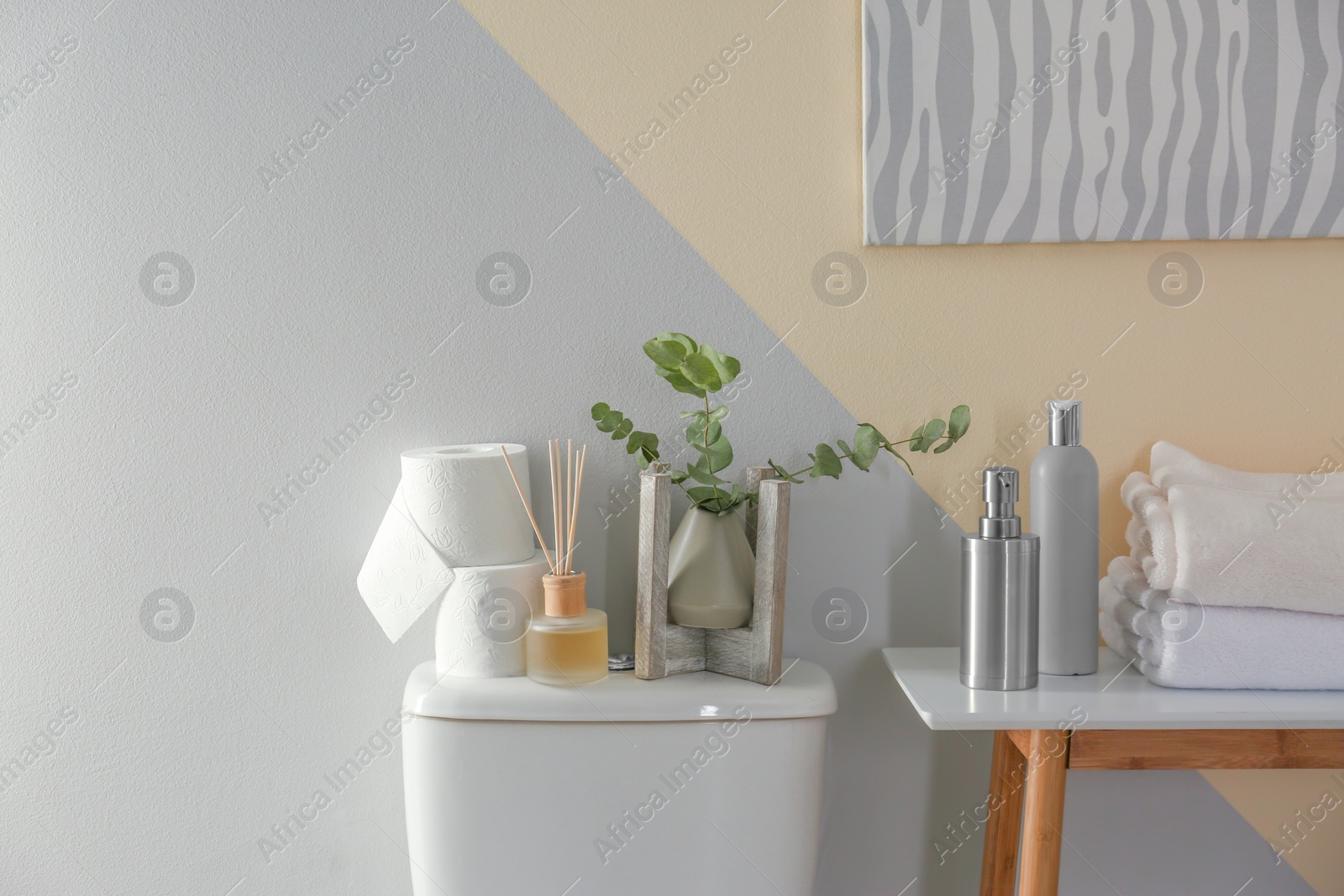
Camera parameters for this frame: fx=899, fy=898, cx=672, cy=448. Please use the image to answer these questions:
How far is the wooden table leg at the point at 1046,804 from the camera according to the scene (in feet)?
2.35

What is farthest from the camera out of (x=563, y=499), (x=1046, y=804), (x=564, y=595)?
(x=563, y=499)

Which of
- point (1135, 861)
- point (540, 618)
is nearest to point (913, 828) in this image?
point (1135, 861)

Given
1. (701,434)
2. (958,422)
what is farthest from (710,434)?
(958,422)

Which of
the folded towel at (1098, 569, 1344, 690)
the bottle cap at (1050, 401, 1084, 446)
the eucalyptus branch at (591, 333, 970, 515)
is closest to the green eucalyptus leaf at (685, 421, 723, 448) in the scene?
the eucalyptus branch at (591, 333, 970, 515)

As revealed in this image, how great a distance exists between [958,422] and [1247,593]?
0.90 ft

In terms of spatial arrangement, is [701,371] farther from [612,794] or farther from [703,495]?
[612,794]

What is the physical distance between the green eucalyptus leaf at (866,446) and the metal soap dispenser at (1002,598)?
11 cm

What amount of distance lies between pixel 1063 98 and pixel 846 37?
22 centimetres

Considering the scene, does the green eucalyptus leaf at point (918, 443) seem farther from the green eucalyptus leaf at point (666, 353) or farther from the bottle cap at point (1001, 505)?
the green eucalyptus leaf at point (666, 353)

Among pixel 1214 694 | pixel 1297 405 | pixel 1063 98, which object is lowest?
pixel 1214 694

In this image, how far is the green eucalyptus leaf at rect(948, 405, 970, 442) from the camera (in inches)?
33.5

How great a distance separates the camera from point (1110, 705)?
729 millimetres

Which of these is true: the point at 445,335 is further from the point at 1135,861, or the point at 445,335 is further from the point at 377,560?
the point at 1135,861

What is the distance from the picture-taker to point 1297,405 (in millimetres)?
910
